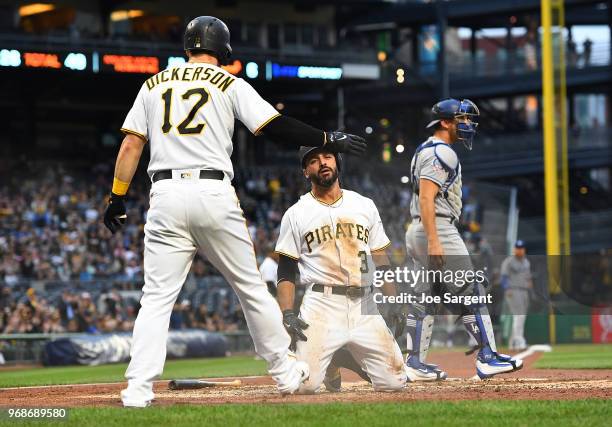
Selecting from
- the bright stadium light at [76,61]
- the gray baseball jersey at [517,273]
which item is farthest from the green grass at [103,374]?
the bright stadium light at [76,61]

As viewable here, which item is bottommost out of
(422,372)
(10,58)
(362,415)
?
(422,372)

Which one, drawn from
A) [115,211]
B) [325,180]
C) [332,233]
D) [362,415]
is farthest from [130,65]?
[362,415]

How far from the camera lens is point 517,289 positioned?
714 inches

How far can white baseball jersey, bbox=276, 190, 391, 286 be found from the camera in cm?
783

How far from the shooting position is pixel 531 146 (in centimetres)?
3675

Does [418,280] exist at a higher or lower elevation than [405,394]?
higher

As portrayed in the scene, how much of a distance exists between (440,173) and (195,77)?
2.69 metres

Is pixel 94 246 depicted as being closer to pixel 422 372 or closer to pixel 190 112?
pixel 422 372

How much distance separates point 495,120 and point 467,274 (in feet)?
105

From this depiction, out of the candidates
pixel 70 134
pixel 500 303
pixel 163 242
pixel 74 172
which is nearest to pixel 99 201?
pixel 74 172

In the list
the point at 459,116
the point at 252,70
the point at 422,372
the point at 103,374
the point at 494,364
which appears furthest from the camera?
the point at 252,70

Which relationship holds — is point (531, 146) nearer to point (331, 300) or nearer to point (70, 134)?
point (70, 134)

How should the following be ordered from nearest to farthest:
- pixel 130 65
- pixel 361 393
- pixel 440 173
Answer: pixel 361 393, pixel 440 173, pixel 130 65

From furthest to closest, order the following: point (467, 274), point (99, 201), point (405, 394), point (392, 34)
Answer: point (392, 34), point (99, 201), point (467, 274), point (405, 394)
